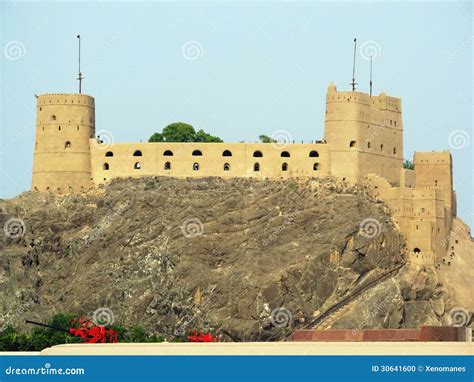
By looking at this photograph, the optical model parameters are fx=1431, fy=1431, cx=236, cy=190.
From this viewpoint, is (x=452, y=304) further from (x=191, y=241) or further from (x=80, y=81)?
(x=80, y=81)

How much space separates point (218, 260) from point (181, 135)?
24.9 m

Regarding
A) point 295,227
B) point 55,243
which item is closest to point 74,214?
point 55,243

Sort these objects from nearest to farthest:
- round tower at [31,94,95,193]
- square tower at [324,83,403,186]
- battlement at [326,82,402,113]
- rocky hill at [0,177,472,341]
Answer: rocky hill at [0,177,472,341] < square tower at [324,83,403,186] < battlement at [326,82,402,113] < round tower at [31,94,95,193]

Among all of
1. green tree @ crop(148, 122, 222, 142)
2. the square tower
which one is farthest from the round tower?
the square tower

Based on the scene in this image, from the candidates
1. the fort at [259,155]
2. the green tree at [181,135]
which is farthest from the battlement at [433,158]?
the green tree at [181,135]

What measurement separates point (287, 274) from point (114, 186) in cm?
2016

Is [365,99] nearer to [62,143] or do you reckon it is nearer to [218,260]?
[218,260]

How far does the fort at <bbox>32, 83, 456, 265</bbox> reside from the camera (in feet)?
414

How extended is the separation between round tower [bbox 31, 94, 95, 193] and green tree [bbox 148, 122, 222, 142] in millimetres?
12925

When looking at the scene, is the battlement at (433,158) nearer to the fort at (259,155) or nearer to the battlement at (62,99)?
the fort at (259,155)

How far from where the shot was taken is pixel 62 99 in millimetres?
129625

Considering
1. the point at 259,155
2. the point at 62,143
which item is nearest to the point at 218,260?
the point at 259,155

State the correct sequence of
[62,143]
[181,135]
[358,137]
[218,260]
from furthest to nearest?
1. [181,135]
2. [62,143]
3. [358,137]
4. [218,260]

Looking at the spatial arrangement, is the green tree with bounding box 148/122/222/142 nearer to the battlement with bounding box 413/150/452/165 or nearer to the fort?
the fort
